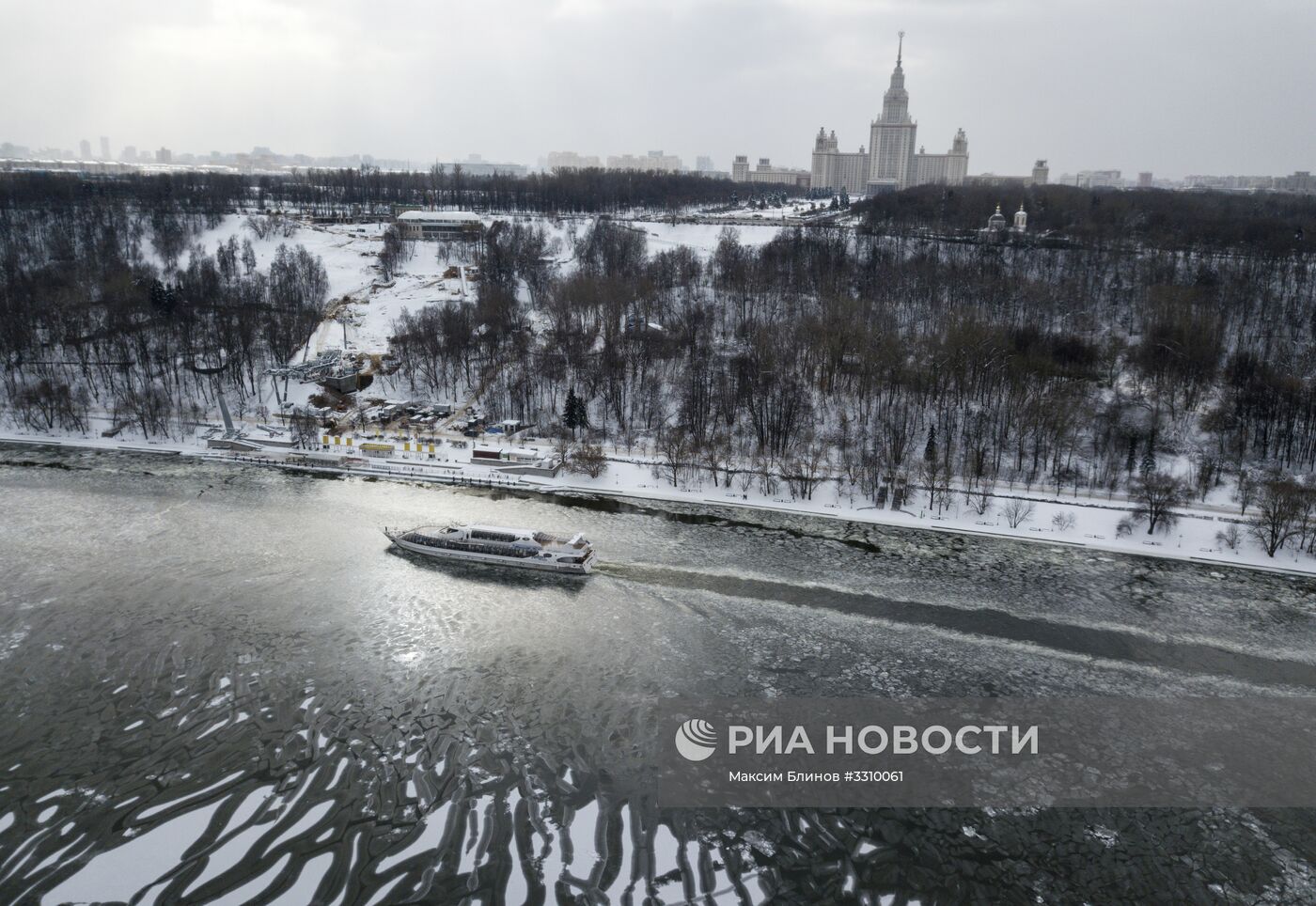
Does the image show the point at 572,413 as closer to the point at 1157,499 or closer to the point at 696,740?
the point at 696,740

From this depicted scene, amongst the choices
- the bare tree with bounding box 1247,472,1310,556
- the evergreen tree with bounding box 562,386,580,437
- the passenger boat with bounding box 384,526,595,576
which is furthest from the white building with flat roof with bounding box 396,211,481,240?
the bare tree with bounding box 1247,472,1310,556

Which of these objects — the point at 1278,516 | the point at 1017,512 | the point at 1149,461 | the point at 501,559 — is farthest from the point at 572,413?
the point at 1278,516

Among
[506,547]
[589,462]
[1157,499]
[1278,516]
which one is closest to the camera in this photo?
[506,547]

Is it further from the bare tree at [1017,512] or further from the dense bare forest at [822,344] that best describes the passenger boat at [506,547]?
the bare tree at [1017,512]

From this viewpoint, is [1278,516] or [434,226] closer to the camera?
[1278,516]

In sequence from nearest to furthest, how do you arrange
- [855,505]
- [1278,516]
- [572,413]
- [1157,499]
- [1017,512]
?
[1278,516], [1157,499], [1017,512], [855,505], [572,413]

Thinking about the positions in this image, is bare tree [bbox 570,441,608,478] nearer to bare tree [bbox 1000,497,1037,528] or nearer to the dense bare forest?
the dense bare forest

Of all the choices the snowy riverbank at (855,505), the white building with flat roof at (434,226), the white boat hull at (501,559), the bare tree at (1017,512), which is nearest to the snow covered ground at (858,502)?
the snowy riverbank at (855,505)

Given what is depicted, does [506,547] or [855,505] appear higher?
[506,547]
